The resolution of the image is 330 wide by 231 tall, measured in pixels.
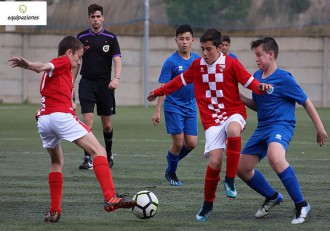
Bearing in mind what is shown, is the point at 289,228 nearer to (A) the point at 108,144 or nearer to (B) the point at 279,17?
(A) the point at 108,144

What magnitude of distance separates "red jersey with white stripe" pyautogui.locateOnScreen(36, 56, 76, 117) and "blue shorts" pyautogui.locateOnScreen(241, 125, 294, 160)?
160 centimetres

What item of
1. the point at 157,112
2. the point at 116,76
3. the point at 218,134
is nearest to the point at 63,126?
the point at 218,134

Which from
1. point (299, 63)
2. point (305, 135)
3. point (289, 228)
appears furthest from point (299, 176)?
point (299, 63)

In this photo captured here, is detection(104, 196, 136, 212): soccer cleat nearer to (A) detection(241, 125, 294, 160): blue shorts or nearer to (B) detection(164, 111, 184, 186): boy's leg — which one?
(A) detection(241, 125, 294, 160): blue shorts

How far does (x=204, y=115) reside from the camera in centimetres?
791

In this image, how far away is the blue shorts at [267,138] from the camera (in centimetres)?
769

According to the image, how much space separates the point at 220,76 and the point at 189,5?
2267 cm

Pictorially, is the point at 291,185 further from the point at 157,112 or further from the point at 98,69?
the point at 98,69

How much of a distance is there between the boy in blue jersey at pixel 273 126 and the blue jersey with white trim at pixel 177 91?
258 cm

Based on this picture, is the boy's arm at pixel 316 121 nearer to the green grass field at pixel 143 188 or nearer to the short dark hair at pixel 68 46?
the green grass field at pixel 143 188

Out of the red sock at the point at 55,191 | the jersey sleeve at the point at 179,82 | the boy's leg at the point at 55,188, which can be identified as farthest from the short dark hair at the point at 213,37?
the red sock at the point at 55,191

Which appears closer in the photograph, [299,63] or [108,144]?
[108,144]

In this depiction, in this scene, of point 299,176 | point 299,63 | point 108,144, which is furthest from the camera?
point 299,63

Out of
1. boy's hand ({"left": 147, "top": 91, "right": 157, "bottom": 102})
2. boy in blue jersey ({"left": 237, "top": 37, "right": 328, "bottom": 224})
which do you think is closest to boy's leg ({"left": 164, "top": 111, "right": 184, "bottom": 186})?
boy's hand ({"left": 147, "top": 91, "right": 157, "bottom": 102})
